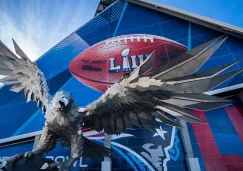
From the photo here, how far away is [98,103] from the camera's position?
3033mm

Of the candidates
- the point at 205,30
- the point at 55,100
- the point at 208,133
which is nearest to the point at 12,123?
the point at 55,100

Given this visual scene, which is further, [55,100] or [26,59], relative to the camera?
[26,59]

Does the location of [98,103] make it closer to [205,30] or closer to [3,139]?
[3,139]

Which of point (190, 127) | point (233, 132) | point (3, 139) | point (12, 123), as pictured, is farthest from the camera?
point (12, 123)

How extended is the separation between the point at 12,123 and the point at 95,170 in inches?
175

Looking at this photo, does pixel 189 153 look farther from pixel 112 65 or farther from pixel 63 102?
pixel 112 65

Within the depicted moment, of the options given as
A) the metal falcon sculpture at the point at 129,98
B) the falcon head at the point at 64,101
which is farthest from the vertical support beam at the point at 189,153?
the falcon head at the point at 64,101

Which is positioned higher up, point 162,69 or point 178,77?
point 162,69

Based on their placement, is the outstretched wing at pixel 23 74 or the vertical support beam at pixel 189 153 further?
the vertical support beam at pixel 189 153

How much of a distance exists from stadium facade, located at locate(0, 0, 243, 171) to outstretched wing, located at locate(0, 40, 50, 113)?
9.72ft

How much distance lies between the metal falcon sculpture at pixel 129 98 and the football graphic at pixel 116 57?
3684mm

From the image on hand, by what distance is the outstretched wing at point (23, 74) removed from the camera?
3.75 m

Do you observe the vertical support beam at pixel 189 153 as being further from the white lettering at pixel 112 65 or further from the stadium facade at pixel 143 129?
the white lettering at pixel 112 65

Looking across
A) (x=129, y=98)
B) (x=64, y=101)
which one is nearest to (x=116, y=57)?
(x=64, y=101)
